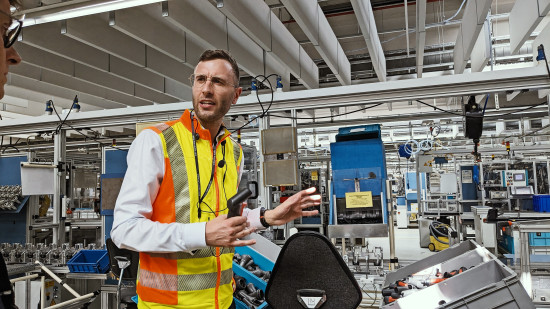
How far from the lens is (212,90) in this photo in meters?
1.43

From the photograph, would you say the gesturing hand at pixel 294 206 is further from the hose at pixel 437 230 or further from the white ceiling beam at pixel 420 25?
the hose at pixel 437 230

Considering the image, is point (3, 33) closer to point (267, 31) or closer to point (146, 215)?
point (146, 215)

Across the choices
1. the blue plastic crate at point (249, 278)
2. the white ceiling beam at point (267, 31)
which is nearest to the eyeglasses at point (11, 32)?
the blue plastic crate at point (249, 278)

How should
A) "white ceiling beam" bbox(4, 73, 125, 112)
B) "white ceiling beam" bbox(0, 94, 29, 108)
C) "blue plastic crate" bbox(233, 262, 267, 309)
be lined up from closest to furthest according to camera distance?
1. "blue plastic crate" bbox(233, 262, 267, 309)
2. "white ceiling beam" bbox(4, 73, 125, 112)
3. "white ceiling beam" bbox(0, 94, 29, 108)

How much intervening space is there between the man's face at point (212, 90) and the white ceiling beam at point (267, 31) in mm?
2225

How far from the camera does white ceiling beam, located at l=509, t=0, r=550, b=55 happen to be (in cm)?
319

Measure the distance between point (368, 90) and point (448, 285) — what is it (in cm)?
187

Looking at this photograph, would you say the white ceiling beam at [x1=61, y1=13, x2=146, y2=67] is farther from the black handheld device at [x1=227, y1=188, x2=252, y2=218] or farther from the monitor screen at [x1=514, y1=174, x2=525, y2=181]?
the monitor screen at [x1=514, y1=174, x2=525, y2=181]

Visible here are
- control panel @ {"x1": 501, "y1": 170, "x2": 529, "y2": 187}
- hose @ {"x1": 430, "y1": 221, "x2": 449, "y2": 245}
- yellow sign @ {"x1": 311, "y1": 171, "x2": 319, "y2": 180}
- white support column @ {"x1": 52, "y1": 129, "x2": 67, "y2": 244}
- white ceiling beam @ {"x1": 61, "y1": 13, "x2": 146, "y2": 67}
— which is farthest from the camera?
hose @ {"x1": 430, "y1": 221, "x2": 449, "y2": 245}

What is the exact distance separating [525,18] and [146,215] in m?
3.98

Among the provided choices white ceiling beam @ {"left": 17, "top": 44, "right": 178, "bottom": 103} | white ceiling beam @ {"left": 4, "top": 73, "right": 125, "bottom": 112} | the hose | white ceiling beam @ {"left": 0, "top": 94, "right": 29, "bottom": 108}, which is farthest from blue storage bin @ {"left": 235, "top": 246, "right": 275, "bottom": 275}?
the hose

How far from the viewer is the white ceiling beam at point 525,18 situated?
319cm

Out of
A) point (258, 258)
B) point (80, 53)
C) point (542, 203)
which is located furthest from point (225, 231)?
point (542, 203)

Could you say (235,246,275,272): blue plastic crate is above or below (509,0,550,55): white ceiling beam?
below
